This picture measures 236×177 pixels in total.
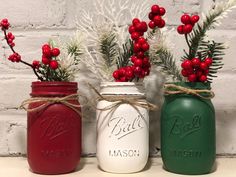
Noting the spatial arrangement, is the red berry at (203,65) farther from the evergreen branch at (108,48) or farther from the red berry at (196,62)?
the evergreen branch at (108,48)

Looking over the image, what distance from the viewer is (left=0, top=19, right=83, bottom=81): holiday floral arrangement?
658 millimetres

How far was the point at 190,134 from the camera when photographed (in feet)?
2.15

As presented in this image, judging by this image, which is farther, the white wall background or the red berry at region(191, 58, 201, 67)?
the white wall background

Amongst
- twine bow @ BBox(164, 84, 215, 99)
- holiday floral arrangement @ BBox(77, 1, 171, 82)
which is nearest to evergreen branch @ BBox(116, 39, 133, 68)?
holiday floral arrangement @ BBox(77, 1, 171, 82)

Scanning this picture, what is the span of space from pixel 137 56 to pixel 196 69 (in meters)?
0.11

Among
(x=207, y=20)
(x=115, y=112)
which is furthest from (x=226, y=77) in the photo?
(x=115, y=112)

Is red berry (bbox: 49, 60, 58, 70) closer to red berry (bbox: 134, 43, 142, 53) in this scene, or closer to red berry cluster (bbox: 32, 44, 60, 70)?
red berry cluster (bbox: 32, 44, 60, 70)

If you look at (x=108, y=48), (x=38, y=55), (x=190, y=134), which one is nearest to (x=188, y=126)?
(x=190, y=134)

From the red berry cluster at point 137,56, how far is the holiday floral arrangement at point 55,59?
95 millimetres

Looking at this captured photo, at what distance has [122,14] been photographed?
77 centimetres

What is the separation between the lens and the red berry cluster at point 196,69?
65 cm

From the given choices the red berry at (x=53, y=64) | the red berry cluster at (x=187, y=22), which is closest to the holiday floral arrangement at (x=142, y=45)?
the red berry cluster at (x=187, y=22)

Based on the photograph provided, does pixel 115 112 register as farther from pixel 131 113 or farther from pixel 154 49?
pixel 154 49

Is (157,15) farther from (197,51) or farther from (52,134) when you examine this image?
(52,134)
